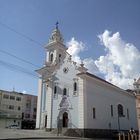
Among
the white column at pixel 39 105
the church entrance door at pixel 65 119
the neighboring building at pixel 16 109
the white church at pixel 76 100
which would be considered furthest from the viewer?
the neighboring building at pixel 16 109

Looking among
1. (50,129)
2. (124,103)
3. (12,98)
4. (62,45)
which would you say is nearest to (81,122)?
(50,129)

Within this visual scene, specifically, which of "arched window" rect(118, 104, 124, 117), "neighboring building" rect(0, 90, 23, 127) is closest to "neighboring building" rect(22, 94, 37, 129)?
"neighboring building" rect(0, 90, 23, 127)

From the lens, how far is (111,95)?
4281 cm

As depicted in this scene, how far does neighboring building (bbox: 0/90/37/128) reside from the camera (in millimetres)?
68938

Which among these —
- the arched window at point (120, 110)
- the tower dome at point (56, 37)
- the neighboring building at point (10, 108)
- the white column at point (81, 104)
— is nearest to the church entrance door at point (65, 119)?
the white column at point (81, 104)

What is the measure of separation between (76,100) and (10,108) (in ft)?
130

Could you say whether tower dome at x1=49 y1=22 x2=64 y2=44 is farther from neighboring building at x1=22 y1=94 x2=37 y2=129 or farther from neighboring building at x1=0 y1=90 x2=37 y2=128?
neighboring building at x1=22 y1=94 x2=37 y2=129

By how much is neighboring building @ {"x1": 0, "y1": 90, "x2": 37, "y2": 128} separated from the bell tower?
2842 cm

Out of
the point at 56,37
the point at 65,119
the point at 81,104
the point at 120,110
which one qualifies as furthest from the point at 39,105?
the point at 120,110

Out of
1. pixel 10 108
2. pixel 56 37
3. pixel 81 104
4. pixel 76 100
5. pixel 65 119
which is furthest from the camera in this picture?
pixel 10 108

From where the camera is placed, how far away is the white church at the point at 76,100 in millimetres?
36344

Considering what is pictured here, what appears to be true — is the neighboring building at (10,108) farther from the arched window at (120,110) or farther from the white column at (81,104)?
the white column at (81,104)

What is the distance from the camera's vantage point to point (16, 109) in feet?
237

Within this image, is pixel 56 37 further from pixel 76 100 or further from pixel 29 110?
pixel 29 110
